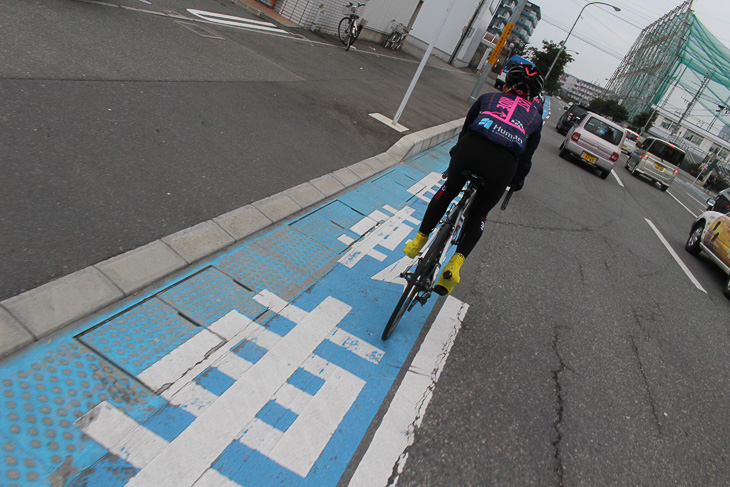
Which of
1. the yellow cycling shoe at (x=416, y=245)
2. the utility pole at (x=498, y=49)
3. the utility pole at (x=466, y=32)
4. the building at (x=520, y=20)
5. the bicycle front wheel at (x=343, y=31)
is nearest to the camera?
the yellow cycling shoe at (x=416, y=245)

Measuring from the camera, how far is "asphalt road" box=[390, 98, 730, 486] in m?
3.03

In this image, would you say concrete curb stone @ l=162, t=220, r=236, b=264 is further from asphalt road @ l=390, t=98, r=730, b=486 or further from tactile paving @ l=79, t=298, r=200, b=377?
asphalt road @ l=390, t=98, r=730, b=486

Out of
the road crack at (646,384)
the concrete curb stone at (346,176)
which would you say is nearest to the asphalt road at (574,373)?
the road crack at (646,384)

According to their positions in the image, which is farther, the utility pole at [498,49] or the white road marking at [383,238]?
the utility pole at [498,49]

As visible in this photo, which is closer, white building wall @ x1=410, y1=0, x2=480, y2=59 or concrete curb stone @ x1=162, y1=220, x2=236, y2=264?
concrete curb stone @ x1=162, y1=220, x2=236, y2=264

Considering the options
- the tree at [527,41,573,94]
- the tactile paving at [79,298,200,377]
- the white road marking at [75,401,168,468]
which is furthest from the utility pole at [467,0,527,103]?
the tree at [527,41,573,94]

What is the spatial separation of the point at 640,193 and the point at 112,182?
1697cm

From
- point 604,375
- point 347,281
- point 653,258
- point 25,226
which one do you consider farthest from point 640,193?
point 25,226

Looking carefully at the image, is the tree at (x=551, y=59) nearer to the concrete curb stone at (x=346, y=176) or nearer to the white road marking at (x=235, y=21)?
the white road marking at (x=235, y=21)

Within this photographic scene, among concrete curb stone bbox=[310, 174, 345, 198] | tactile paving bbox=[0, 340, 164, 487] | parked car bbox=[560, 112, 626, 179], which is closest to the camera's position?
tactile paving bbox=[0, 340, 164, 487]

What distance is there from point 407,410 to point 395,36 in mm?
23541

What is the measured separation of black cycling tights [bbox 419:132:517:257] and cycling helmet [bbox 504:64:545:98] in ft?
1.67

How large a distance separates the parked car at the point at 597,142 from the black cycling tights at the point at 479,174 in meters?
13.4

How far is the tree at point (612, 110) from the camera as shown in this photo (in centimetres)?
7362
